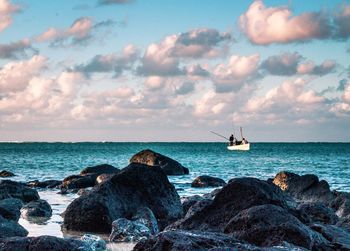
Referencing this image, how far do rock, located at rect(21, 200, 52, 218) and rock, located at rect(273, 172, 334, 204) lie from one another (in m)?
11.5

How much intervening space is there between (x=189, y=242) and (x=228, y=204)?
5135mm

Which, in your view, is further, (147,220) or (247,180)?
(147,220)

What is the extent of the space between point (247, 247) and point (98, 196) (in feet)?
32.4

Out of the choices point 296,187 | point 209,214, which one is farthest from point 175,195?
point 296,187

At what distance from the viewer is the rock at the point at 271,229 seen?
10203mm

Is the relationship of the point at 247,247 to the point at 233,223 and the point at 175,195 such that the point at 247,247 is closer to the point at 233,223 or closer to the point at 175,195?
the point at 233,223

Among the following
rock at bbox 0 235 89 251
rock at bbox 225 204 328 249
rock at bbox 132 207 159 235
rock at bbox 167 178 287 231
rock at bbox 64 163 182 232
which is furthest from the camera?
rock at bbox 64 163 182 232

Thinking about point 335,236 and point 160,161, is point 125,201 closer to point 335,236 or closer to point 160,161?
point 335,236

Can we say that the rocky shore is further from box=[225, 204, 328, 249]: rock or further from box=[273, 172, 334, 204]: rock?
box=[273, 172, 334, 204]: rock

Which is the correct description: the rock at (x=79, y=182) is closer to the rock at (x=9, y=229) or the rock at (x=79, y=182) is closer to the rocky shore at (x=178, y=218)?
the rocky shore at (x=178, y=218)

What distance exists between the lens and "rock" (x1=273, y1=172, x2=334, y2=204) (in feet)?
86.2

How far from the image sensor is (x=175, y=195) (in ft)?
64.7

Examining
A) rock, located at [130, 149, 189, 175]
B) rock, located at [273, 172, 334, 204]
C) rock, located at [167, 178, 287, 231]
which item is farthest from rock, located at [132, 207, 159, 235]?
rock, located at [130, 149, 189, 175]

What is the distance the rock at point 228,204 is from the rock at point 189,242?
4310 mm
